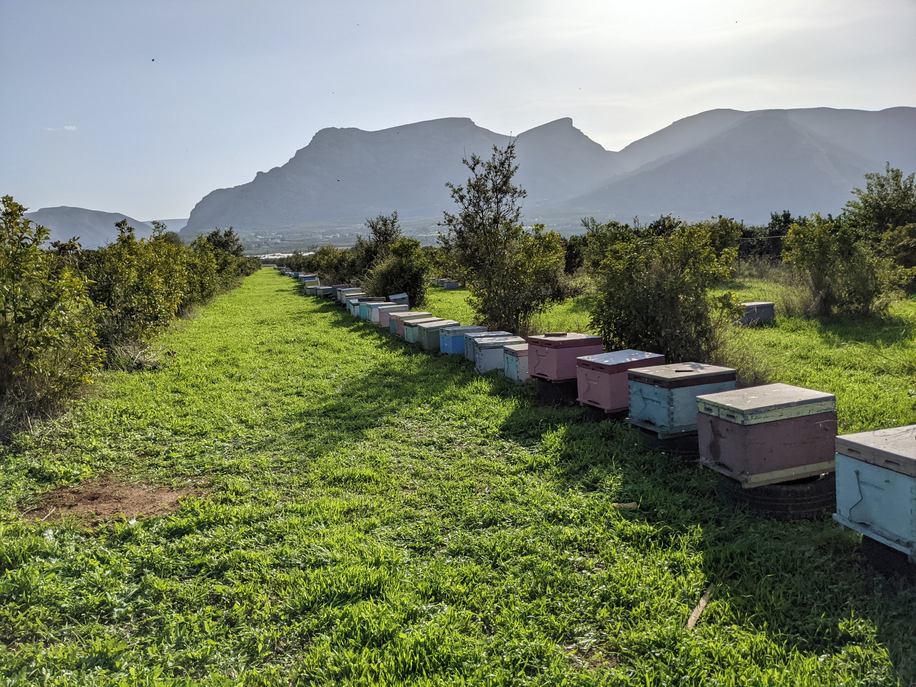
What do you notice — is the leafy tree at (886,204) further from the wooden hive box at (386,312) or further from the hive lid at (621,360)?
the hive lid at (621,360)

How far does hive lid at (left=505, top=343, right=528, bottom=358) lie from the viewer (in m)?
7.33

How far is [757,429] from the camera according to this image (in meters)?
3.64

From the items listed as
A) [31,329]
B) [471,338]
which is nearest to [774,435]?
[471,338]

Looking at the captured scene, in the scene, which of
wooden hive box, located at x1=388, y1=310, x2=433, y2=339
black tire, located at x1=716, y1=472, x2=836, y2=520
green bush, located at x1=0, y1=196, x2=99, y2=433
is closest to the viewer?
black tire, located at x1=716, y1=472, x2=836, y2=520

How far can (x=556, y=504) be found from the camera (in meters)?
4.07

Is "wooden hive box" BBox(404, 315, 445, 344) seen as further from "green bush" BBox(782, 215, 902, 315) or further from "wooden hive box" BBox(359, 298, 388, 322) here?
"green bush" BBox(782, 215, 902, 315)

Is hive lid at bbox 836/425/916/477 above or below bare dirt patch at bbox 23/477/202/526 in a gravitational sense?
above

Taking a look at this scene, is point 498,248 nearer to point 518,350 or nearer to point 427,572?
point 518,350

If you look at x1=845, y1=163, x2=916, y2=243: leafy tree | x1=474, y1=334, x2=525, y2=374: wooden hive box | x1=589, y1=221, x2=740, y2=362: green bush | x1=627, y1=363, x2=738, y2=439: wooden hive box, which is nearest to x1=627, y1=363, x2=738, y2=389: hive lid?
x1=627, y1=363, x2=738, y2=439: wooden hive box

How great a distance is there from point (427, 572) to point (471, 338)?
5703 millimetres

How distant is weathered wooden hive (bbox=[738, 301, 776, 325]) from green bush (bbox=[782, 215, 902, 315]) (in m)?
1.14

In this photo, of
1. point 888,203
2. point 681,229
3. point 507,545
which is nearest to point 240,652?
point 507,545

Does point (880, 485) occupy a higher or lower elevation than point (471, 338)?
lower

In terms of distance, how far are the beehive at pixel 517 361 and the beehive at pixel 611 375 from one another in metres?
1.64
